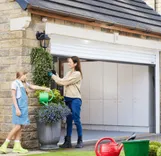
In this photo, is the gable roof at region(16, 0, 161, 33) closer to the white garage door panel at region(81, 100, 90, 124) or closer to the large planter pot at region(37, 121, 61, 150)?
the large planter pot at region(37, 121, 61, 150)

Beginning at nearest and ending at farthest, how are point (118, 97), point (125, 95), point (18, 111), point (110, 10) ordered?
point (18, 111) → point (110, 10) → point (125, 95) → point (118, 97)

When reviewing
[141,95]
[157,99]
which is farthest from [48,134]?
[141,95]

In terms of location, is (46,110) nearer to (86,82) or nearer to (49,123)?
(49,123)

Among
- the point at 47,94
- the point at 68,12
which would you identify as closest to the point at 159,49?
the point at 68,12

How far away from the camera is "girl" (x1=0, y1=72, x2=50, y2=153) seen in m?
9.03

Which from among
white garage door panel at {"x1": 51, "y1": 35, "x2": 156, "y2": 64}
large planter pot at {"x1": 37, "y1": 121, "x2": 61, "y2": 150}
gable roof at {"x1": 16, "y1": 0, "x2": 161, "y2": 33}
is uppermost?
gable roof at {"x1": 16, "y1": 0, "x2": 161, "y2": 33}

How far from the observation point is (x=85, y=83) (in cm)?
1566

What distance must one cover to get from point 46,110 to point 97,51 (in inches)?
120

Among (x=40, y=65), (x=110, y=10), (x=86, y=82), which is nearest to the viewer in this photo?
(x=40, y=65)

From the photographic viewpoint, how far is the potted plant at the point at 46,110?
943cm

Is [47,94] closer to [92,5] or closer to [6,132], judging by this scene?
[6,132]

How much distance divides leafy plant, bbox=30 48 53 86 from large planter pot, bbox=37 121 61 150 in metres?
0.91

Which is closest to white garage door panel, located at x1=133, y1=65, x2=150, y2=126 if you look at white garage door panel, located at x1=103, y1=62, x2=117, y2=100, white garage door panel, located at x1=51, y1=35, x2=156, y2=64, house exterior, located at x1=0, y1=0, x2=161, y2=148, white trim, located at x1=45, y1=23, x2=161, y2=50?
house exterior, located at x1=0, y1=0, x2=161, y2=148

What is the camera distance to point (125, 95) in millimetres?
14773
